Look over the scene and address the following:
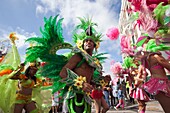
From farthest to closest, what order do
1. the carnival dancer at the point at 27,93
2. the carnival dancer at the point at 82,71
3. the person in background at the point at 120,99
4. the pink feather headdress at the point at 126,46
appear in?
the person in background at the point at 120,99
the carnival dancer at the point at 27,93
the pink feather headdress at the point at 126,46
the carnival dancer at the point at 82,71

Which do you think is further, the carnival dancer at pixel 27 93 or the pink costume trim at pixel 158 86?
the carnival dancer at pixel 27 93

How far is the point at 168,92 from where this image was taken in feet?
9.25

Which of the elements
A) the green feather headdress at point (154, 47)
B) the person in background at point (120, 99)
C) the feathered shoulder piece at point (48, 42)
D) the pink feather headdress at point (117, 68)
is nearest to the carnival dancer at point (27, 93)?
the feathered shoulder piece at point (48, 42)

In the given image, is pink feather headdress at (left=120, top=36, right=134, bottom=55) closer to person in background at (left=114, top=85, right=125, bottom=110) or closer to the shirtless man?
the shirtless man

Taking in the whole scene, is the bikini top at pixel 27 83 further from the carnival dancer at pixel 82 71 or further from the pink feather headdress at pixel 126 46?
the pink feather headdress at pixel 126 46

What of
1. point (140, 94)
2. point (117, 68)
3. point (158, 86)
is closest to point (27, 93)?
point (140, 94)

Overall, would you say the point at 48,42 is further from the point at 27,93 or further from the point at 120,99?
the point at 120,99

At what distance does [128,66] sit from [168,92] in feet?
10.7

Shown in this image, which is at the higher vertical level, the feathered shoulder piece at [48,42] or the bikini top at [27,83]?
the feathered shoulder piece at [48,42]

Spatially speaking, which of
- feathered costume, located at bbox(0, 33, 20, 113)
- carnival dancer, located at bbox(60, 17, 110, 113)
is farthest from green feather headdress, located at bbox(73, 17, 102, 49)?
feathered costume, located at bbox(0, 33, 20, 113)

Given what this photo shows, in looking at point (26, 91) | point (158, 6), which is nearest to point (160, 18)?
point (158, 6)

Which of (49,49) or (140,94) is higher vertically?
(49,49)

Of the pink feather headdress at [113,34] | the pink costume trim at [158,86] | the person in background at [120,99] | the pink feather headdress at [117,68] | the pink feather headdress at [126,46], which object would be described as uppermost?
the pink feather headdress at [113,34]

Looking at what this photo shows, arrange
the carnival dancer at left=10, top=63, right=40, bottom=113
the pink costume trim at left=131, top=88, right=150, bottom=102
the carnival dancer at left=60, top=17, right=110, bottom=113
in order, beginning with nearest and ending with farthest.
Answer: the carnival dancer at left=60, top=17, right=110, bottom=113 → the carnival dancer at left=10, top=63, right=40, bottom=113 → the pink costume trim at left=131, top=88, right=150, bottom=102
